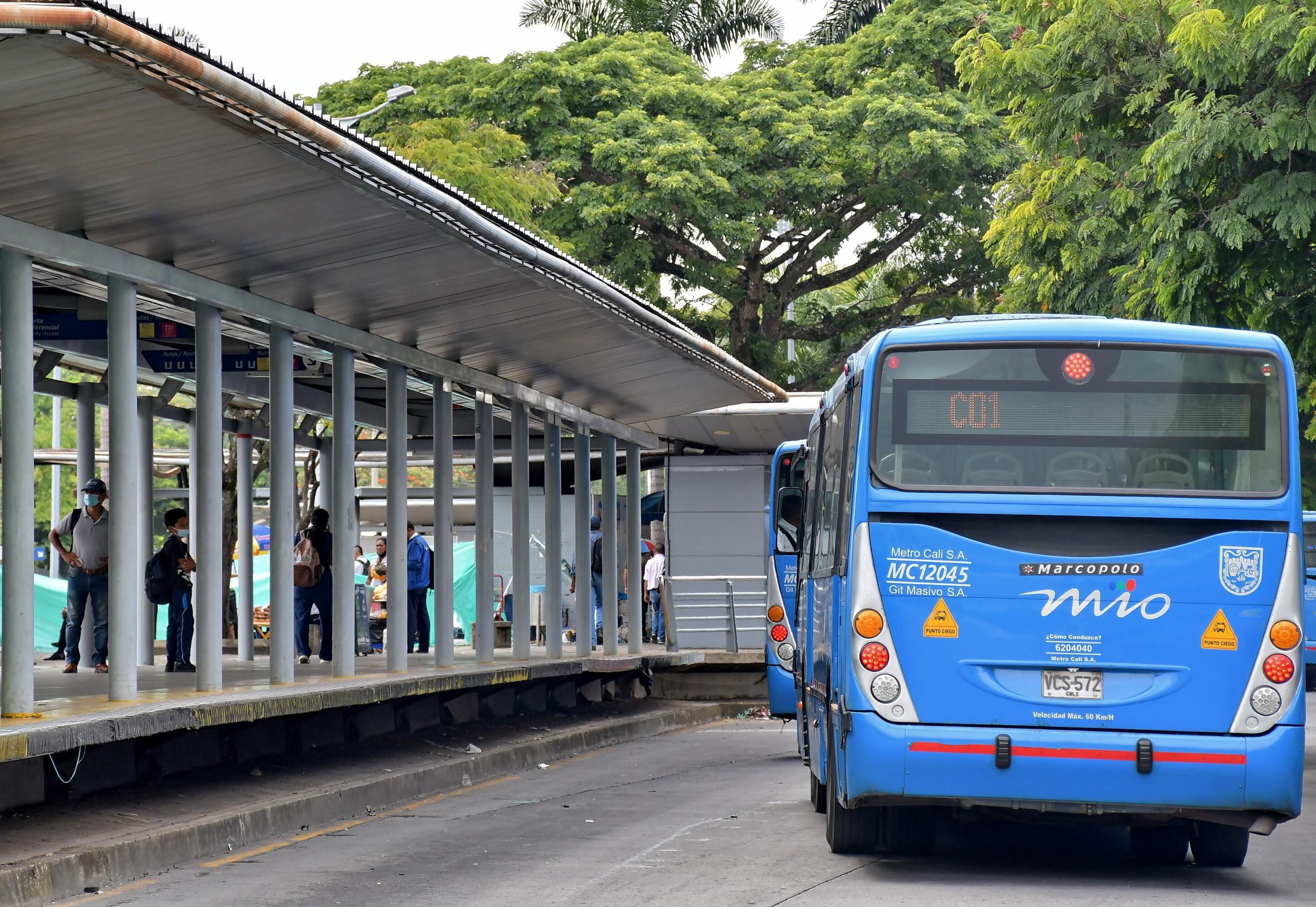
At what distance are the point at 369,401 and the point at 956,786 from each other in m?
14.4

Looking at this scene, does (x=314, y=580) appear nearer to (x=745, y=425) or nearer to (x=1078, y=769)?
(x=745, y=425)

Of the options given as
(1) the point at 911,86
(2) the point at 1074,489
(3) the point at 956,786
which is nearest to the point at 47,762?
(3) the point at 956,786

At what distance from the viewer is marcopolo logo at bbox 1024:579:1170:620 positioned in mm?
8891

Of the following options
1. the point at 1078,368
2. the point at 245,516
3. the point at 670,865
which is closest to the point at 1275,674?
the point at 1078,368

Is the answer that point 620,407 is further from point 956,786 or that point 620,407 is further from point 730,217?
point 956,786

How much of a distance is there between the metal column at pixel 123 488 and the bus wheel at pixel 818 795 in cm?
447

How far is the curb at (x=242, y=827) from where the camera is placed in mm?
8234

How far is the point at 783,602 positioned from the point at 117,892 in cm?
905

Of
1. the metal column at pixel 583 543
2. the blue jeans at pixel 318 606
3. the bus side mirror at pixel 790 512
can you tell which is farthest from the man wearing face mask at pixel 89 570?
the metal column at pixel 583 543

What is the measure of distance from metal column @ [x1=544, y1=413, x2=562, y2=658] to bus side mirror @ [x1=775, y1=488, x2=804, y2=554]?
17.6 ft

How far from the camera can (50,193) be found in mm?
9625

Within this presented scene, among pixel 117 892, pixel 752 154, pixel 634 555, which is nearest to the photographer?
pixel 117 892

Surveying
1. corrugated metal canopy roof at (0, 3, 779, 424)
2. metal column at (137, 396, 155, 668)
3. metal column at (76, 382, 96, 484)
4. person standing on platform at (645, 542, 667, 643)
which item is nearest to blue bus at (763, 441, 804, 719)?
corrugated metal canopy roof at (0, 3, 779, 424)

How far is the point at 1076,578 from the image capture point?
895cm
